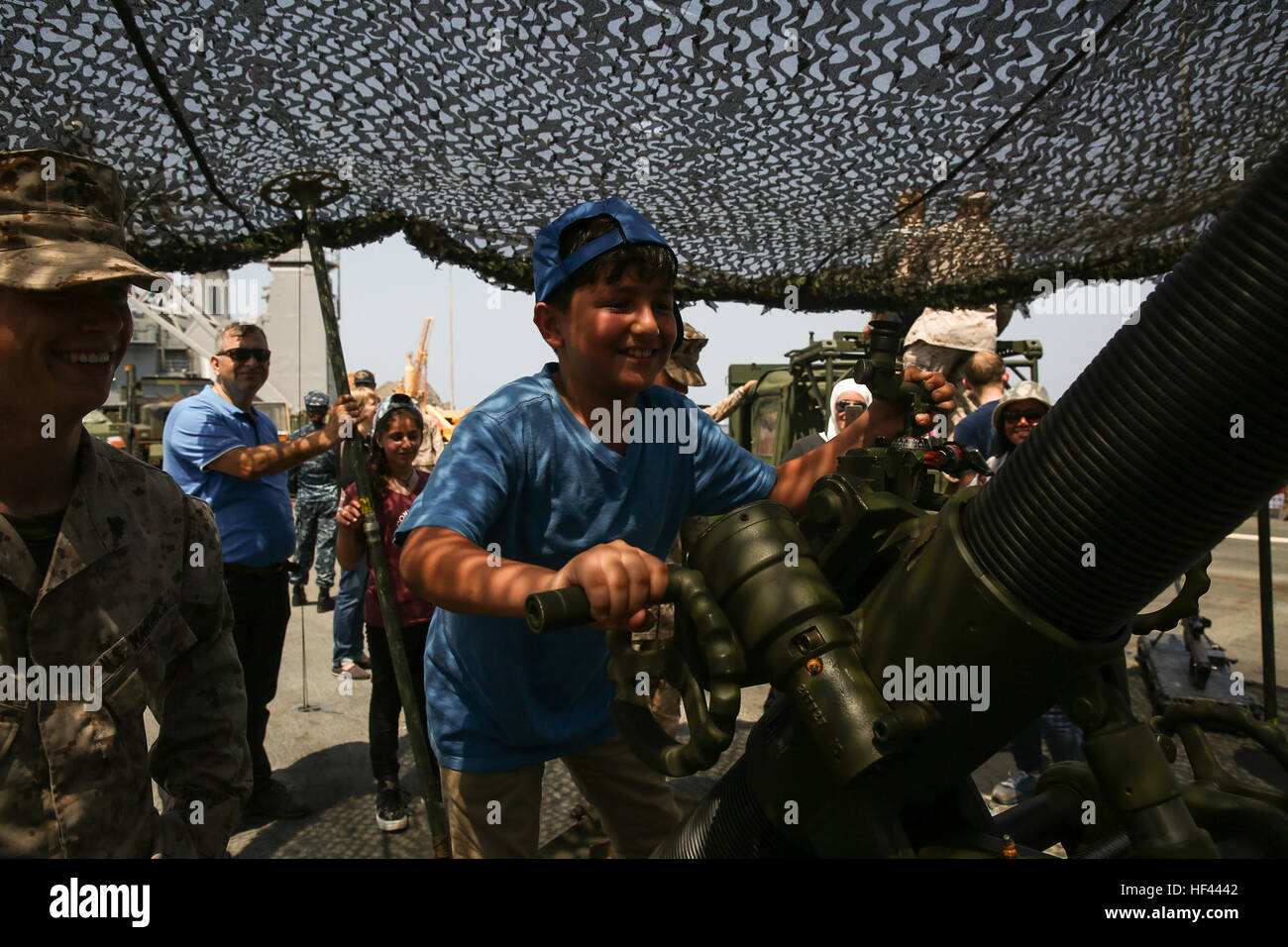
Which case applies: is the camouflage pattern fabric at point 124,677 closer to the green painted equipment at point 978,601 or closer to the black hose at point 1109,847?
the green painted equipment at point 978,601

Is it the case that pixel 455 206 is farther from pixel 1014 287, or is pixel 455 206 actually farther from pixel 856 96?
pixel 1014 287

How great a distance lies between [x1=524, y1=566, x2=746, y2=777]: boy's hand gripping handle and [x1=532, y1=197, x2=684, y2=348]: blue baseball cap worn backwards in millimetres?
749

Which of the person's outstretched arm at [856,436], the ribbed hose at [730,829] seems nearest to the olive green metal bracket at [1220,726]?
the person's outstretched arm at [856,436]

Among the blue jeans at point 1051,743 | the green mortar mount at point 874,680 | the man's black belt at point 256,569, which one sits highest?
the green mortar mount at point 874,680

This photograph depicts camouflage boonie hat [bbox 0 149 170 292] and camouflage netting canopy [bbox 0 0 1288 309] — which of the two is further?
camouflage netting canopy [bbox 0 0 1288 309]

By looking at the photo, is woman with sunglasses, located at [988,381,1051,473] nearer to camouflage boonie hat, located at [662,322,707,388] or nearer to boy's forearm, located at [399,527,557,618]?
camouflage boonie hat, located at [662,322,707,388]

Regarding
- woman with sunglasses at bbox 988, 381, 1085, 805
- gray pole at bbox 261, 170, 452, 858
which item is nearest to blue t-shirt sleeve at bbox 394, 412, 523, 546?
gray pole at bbox 261, 170, 452, 858

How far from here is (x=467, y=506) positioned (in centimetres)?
151

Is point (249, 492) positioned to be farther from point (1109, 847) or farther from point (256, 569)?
point (1109, 847)

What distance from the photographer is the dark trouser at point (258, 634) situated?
3863mm

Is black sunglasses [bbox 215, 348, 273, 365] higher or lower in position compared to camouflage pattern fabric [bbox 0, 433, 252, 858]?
higher

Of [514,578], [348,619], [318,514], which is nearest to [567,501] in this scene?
[514,578]

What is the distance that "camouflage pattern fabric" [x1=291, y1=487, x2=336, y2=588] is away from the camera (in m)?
8.53

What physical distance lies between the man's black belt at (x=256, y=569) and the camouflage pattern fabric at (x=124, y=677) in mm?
2317
